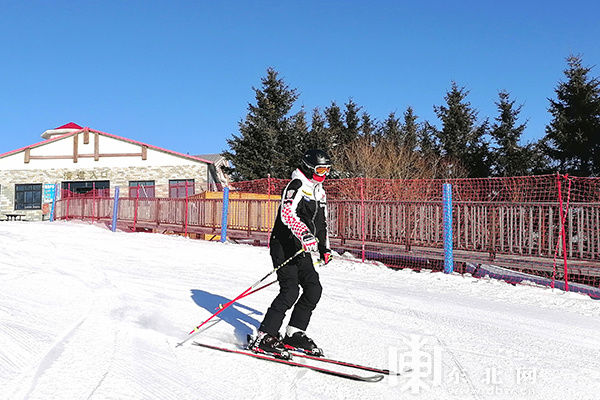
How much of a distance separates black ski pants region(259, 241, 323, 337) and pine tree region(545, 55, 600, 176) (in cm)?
2339

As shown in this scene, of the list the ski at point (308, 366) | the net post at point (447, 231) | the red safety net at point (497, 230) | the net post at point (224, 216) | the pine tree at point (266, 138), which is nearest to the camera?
the ski at point (308, 366)

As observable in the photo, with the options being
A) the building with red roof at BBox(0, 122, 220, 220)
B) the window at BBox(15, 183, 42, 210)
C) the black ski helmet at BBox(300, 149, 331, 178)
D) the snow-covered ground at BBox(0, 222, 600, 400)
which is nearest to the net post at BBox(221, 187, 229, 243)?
the snow-covered ground at BBox(0, 222, 600, 400)

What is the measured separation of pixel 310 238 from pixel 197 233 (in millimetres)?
12367

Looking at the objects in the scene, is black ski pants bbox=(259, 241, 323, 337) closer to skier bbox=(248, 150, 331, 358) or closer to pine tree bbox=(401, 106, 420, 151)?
skier bbox=(248, 150, 331, 358)

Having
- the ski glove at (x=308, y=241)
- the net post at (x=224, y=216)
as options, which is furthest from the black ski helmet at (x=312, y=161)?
the net post at (x=224, y=216)

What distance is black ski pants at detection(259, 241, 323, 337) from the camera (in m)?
3.73

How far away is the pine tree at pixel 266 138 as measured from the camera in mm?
29062

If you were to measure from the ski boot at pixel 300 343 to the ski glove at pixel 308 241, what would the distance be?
0.74m

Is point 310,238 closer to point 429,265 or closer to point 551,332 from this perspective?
point 551,332

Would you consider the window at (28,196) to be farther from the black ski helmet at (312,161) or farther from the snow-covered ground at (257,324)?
the black ski helmet at (312,161)

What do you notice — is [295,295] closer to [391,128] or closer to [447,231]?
[447,231]

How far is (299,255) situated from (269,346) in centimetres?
82

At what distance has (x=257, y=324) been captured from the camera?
4.79m

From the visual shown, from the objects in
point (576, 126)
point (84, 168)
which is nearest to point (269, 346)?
point (576, 126)
